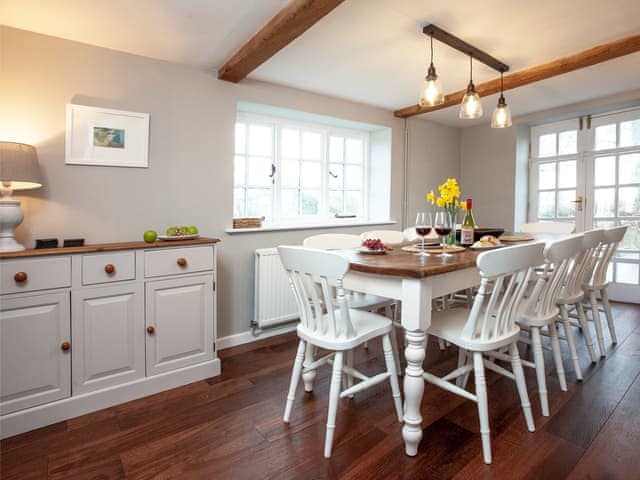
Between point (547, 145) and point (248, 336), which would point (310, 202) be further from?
point (547, 145)

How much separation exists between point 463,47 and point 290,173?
181 cm

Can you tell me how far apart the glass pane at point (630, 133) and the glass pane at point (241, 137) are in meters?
4.04

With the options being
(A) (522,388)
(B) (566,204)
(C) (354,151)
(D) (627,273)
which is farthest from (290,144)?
(D) (627,273)

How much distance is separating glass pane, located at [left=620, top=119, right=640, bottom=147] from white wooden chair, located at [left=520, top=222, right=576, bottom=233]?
4.41 ft

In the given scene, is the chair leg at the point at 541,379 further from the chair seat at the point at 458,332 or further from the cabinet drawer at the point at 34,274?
the cabinet drawer at the point at 34,274

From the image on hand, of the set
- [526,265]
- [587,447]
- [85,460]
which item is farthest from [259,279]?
[587,447]

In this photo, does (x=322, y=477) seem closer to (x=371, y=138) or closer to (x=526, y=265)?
(x=526, y=265)

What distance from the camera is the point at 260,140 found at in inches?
131

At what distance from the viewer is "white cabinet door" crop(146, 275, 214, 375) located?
213 centimetres

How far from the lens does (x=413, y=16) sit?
6.81 feet

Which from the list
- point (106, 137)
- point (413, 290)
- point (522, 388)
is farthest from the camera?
point (106, 137)

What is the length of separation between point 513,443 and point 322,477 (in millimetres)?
892

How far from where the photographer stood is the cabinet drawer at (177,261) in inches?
83.3

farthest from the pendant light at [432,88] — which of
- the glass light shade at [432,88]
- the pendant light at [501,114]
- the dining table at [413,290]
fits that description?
the dining table at [413,290]
